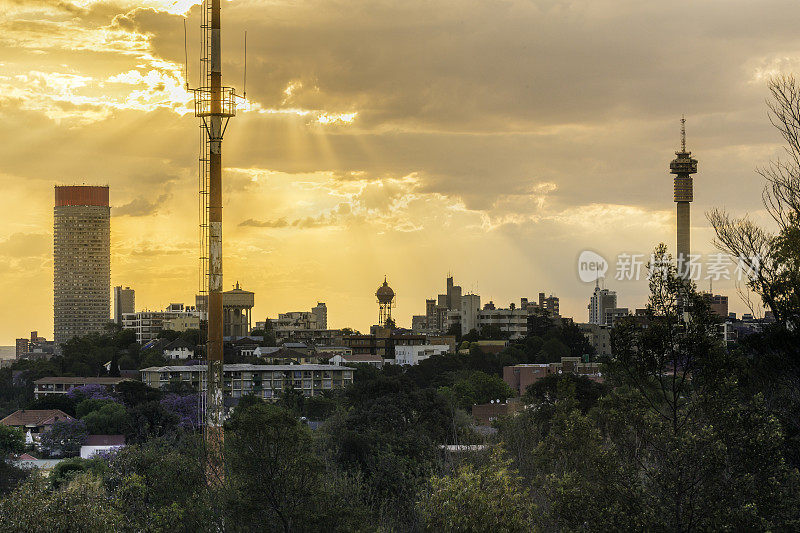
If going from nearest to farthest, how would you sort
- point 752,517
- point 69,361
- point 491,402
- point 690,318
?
point 752,517
point 690,318
point 491,402
point 69,361

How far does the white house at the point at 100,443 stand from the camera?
43250mm

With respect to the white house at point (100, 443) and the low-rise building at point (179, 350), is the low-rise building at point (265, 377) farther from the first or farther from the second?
the white house at point (100, 443)

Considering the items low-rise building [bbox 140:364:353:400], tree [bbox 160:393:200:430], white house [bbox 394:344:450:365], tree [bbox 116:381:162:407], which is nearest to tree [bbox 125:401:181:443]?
tree [bbox 160:393:200:430]

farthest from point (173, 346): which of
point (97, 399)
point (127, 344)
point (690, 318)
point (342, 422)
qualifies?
point (690, 318)

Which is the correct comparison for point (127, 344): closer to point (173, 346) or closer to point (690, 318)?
point (173, 346)

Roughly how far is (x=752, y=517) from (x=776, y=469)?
2.38ft

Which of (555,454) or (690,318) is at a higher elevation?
(690,318)

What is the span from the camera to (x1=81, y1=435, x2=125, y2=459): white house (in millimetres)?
43250

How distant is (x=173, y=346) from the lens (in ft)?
278

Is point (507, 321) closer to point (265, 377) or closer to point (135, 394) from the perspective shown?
point (265, 377)

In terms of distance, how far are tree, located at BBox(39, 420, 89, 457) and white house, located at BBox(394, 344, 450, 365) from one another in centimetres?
4327

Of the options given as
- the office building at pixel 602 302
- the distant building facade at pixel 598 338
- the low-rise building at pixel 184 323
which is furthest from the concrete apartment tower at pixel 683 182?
the low-rise building at pixel 184 323

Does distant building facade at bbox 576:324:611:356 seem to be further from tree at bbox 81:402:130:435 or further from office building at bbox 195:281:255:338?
tree at bbox 81:402:130:435

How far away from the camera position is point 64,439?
45.2m
